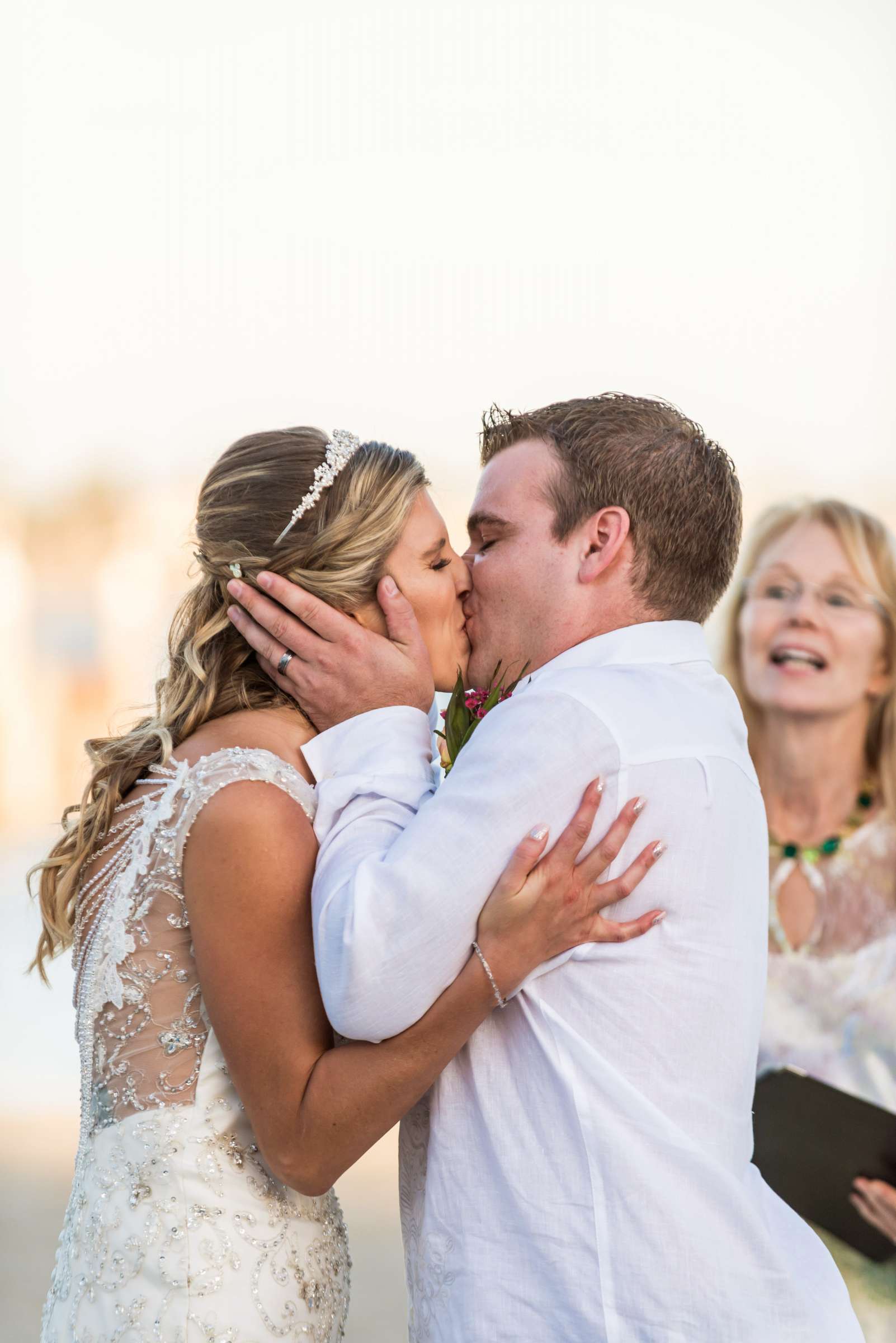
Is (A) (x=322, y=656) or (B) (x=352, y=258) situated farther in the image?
(B) (x=352, y=258)

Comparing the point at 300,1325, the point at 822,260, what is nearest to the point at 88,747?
the point at 300,1325

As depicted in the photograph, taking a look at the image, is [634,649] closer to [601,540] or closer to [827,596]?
[601,540]

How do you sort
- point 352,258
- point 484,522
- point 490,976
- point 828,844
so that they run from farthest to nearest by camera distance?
point 352,258
point 828,844
point 484,522
point 490,976

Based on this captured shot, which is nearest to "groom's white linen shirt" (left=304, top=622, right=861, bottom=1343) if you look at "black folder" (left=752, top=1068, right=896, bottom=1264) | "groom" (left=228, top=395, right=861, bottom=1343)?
"groom" (left=228, top=395, right=861, bottom=1343)

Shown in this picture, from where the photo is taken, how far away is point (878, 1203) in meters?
3.86

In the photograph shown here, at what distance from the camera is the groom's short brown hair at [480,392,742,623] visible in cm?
239

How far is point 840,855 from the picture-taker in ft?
15.0

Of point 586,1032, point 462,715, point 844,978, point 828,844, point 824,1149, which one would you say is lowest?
point 824,1149

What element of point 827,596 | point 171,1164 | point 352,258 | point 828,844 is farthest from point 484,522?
point 352,258

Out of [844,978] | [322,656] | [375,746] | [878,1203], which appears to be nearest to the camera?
[375,746]

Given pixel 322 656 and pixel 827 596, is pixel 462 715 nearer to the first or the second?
pixel 322 656

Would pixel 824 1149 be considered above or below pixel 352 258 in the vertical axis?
below

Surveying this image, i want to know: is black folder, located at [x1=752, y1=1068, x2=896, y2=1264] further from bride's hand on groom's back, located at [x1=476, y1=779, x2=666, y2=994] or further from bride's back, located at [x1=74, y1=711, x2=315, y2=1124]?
bride's back, located at [x1=74, y1=711, x2=315, y2=1124]

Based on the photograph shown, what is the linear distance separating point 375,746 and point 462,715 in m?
0.30
